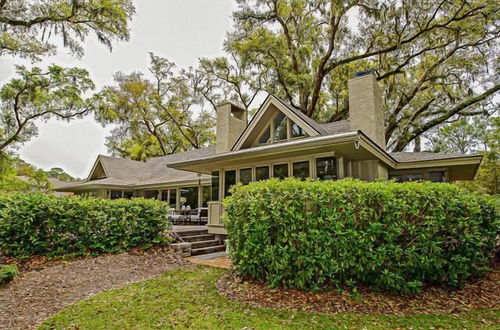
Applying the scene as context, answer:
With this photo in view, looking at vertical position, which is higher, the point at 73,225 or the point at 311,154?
the point at 311,154

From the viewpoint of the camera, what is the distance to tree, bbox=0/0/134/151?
1391 centimetres

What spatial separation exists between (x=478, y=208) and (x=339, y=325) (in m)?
3.38

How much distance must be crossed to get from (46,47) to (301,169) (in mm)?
17003

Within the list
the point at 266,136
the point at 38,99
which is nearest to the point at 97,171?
the point at 38,99

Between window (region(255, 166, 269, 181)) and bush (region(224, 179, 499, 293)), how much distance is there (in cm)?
459

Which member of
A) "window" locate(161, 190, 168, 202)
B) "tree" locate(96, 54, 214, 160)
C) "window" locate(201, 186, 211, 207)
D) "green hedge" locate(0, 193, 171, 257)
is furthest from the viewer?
"tree" locate(96, 54, 214, 160)

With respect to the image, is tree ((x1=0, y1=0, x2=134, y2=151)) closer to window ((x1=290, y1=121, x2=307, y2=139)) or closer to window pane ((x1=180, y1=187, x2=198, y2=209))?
window pane ((x1=180, y1=187, x2=198, y2=209))

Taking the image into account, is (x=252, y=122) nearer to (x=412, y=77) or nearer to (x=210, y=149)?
(x=210, y=149)

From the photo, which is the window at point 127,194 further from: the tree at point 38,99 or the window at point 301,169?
the window at point 301,169

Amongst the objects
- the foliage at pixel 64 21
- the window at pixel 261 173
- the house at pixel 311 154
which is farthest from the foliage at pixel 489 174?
the foliage at pixel 64 21

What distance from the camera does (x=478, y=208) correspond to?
4.96 metres

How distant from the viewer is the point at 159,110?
26719mm

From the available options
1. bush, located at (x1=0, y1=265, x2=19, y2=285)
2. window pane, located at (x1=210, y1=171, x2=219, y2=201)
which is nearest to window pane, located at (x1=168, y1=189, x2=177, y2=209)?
window pane, located at (x1=210, y1=171, x2=219, y2=201)

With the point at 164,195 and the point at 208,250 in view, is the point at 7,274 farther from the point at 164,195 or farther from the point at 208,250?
the point at 164,195
